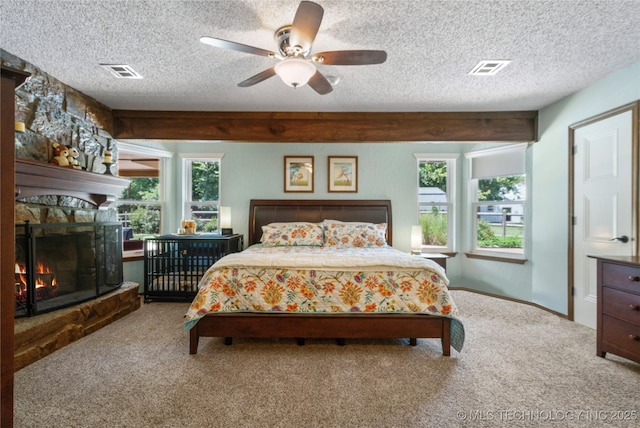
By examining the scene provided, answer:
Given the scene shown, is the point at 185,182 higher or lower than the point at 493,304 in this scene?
higher

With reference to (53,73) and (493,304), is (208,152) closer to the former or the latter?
(53,73)

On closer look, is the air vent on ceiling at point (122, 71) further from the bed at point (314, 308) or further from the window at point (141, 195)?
the bed at point (314, 308)

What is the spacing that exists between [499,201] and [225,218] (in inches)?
163

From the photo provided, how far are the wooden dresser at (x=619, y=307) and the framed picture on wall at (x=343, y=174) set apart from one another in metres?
2.96

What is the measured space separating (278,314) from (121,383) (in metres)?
1.16

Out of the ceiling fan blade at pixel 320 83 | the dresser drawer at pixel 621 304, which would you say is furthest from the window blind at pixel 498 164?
the ceiling fan blade at pixel 320 83

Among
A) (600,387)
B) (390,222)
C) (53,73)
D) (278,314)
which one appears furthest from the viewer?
(390,222)

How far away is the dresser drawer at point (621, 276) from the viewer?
6.68 feet

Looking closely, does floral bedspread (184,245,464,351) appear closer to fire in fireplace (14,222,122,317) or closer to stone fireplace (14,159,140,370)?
stone fireplace (14,159,140,370)

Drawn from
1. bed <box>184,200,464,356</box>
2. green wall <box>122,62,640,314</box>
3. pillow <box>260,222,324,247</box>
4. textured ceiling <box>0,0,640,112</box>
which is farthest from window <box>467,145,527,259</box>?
pillow <box>260,222,324,247</box>

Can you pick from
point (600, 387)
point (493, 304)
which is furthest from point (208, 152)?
point (600, 387)

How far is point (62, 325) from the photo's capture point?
97.3 inches

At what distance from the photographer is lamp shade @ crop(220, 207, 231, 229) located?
13.9 feet

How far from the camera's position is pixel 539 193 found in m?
3.60
